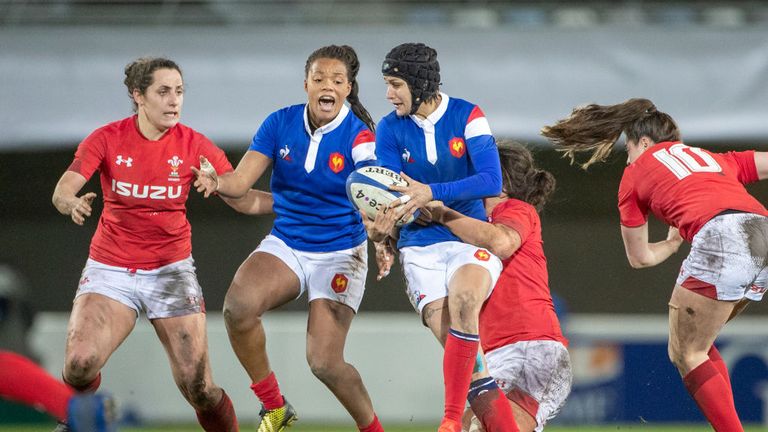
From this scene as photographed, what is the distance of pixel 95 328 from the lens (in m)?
4.81

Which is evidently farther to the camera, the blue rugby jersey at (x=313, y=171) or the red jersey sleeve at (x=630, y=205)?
the blue rugby jersey at (x=313, y=171)

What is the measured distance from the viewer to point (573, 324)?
28.0 ft

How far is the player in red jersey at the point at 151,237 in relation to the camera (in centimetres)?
494

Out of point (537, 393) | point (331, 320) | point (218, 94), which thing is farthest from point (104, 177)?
point (218, 94)

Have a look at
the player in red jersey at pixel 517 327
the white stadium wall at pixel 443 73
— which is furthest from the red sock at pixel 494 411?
the white stadium wall at pixel 443 73

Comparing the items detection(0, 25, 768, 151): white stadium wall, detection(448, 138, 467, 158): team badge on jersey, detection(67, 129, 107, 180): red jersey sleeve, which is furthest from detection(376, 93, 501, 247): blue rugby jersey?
detection(0, 25, 768, 151): white stadium wall

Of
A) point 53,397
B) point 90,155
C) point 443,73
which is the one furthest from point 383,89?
point 53,397

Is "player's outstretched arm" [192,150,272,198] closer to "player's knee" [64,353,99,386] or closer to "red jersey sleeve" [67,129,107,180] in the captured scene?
"red jersey sleeve" [67,129,107,180]

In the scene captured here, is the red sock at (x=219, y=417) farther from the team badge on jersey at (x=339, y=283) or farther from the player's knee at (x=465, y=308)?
the player's knee at (x=465, y=308)

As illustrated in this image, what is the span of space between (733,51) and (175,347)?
15.7ft

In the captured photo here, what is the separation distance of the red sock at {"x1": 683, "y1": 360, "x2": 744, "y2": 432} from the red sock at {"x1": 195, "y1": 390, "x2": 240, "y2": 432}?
7.03 feet

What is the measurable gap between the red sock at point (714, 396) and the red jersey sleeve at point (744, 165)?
2.95 ft

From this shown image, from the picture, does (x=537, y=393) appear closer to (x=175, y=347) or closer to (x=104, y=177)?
(x=175, y=347)

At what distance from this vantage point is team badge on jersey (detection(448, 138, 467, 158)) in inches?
183
